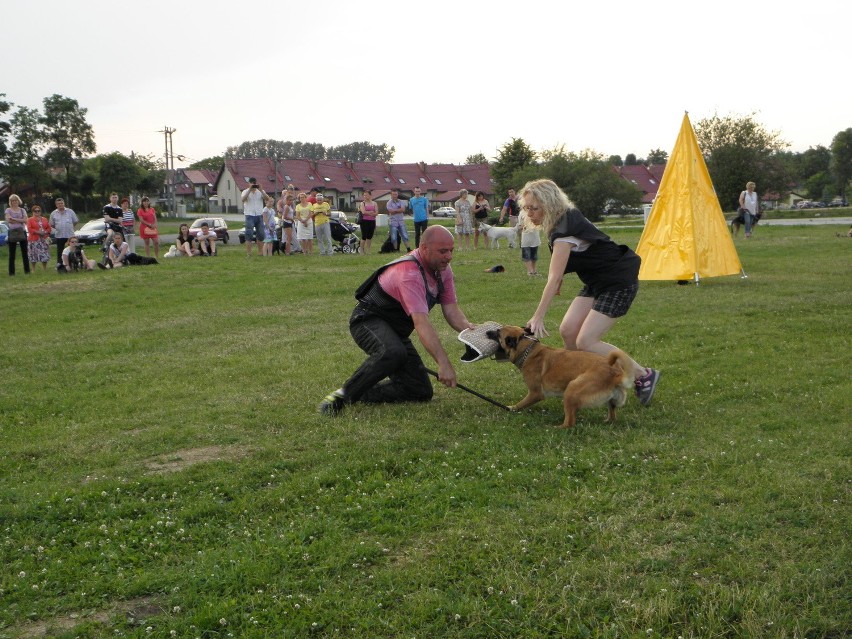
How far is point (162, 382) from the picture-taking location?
28.3 feet

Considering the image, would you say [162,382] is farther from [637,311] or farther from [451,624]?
[637,311]

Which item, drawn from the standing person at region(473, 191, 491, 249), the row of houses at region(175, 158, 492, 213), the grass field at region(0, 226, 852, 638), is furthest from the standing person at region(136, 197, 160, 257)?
the row of houses at region(175, 158, 492, 213)

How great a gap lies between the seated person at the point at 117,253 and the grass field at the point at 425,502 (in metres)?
13.1

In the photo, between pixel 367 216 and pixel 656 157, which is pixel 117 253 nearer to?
pixel 367 216

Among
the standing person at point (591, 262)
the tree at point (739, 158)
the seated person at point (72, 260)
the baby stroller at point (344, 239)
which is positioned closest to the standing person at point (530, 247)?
the standing person at point (591, 262)

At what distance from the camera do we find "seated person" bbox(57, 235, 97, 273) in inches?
839

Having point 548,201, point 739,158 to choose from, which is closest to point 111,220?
point 548,201

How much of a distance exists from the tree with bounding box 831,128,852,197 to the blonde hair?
106974mm

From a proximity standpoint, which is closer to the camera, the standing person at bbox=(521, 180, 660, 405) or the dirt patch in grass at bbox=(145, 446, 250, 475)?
the dirt patch in grass at bbox=(145, 446, 250, 475)

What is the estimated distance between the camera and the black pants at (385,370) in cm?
695

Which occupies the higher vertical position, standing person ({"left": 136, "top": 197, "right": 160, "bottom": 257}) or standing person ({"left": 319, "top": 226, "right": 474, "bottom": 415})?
standing person ({"left": 136, "top": 197, "right": 160, "bottom": 257})

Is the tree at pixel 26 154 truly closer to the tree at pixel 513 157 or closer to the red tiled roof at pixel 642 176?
the tree at pixel 513 157

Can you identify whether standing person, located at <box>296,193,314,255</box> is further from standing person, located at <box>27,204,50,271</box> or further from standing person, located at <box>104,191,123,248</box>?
standing person, located at <box>27,204,50,271</box>

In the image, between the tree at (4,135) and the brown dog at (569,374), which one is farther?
the tree at (4,135)
